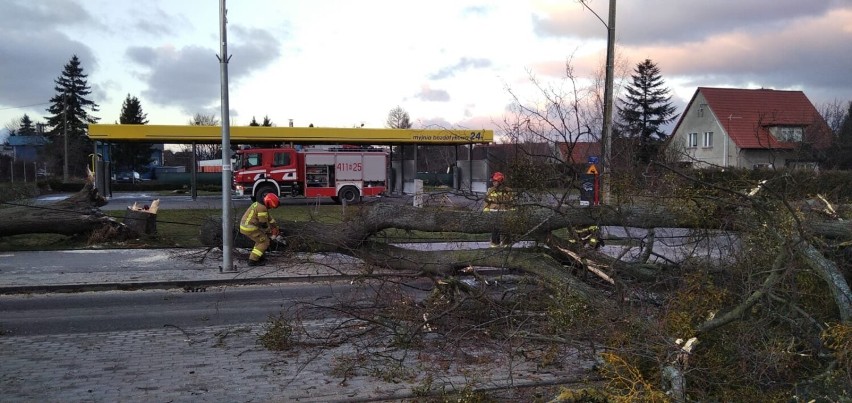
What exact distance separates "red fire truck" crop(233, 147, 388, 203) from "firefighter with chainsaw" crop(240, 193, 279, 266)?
51.5 ft

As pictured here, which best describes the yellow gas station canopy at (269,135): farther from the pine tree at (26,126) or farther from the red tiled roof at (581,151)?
the pine tree at (26,126)

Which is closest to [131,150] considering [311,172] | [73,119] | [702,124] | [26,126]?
[73,119]

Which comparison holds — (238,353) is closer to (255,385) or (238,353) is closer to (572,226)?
(255,385)

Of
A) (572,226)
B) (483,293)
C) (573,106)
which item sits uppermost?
(573,106)

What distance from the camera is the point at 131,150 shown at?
60750mm

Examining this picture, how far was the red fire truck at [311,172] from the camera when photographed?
2617 cm

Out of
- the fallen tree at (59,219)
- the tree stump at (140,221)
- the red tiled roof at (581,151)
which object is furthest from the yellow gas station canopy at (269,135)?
the red tiled roof at (581,151)

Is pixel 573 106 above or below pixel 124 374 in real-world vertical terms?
above

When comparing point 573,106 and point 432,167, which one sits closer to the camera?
point 573,106

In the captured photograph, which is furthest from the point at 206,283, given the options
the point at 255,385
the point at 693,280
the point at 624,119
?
the point at 624,119

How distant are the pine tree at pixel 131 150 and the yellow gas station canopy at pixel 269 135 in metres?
32.7

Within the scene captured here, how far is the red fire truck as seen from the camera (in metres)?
26.2

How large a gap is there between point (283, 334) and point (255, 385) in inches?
37.4

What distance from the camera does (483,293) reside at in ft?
18.7
